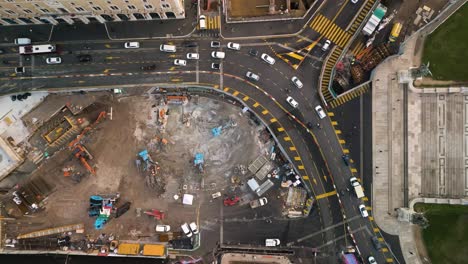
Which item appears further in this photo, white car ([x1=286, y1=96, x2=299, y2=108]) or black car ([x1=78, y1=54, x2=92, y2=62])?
black car ([x1=78, y1=54, x2=92, y2=62])

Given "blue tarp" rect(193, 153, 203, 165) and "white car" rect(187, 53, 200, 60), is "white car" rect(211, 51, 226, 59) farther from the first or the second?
"blue tarp" rect(193, 153, 203, 165)

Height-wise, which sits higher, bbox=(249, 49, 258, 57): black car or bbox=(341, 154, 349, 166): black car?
bbox=(249, 49, 258, 57): black car

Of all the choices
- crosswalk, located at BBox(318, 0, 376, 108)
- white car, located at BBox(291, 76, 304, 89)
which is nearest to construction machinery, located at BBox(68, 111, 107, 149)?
white car, located at BBox(291, 76, 304, 89)

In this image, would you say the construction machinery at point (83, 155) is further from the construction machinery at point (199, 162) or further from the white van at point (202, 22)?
the white van at point (202, 22)

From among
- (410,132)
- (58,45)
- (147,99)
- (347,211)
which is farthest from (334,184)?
(58,45)

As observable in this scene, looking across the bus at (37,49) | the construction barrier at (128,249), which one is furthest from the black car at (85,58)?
the construction barrier at (128,249)
